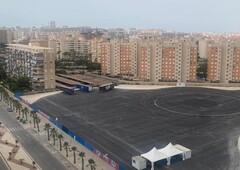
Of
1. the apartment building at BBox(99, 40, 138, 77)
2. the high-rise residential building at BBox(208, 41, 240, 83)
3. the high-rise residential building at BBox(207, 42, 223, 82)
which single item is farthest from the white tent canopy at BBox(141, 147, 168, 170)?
the apartment building at BBox(99, 40, 138, 77)

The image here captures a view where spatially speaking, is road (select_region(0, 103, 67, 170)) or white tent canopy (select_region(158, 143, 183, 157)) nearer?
white tent canopy (select_region(158, 143, 183, 157))

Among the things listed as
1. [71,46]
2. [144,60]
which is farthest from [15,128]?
[71,46]

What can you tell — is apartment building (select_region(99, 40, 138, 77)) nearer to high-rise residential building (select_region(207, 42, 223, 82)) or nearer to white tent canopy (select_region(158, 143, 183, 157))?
high-rise residential building (select_region(207, 42, 223, 82))

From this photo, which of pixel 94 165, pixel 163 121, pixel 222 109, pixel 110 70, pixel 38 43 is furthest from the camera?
pixel 38 43

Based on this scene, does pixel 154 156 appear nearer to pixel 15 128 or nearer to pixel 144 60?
pixel 15 128

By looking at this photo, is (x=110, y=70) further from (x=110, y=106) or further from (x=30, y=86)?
(x=110, y=106)

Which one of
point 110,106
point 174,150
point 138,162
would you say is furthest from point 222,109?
point 138,162
